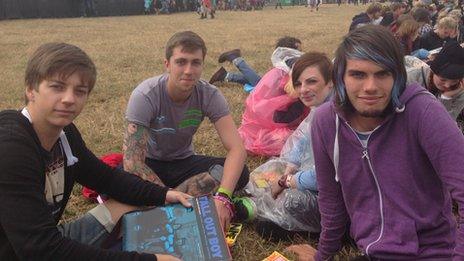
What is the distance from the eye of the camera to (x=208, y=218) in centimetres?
245

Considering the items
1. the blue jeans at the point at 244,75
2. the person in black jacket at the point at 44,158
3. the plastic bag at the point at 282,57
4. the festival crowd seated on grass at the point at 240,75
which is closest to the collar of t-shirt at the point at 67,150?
the person in black jacket at the point at 44,158

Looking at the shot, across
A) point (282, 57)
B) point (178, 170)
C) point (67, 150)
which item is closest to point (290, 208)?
point (178, 170)

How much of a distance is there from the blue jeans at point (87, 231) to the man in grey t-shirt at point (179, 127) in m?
0.69

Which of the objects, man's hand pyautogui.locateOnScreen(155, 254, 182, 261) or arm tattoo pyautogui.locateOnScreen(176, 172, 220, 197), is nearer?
man's hand pyautogui.locateOnScreen(155, 254, 182, 261)

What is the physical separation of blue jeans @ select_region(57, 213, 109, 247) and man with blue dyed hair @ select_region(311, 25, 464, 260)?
3.94 ft

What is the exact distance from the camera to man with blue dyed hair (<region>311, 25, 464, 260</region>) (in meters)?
1.92

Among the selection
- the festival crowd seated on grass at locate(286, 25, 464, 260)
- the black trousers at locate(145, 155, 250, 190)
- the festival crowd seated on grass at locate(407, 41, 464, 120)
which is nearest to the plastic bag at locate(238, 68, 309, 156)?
the black trousers at locate(145, 155, 250, 190)

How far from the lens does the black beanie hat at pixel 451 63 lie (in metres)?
3.84

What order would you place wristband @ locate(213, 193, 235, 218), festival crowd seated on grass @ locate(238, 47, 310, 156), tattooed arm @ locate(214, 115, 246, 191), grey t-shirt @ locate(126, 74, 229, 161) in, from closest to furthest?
wristband @ locate(213, 193, 235, 218) → tattooed arm @ locate(214, 115, 246, 191) → grey t-shirt @ locate(126, 74, 229, 161) → festival crowd seated on grass @ locate(238, 47, 310, 156)

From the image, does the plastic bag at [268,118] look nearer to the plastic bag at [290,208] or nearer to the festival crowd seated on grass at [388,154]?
the plastic bag at [290,208]

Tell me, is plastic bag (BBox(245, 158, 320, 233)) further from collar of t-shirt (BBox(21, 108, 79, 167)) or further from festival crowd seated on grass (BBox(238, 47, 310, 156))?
collar of t-shirt (BBox(21, 108, 79, 167))

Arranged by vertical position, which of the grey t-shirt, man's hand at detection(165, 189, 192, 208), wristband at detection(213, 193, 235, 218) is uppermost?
Answer: the grey t-shirt

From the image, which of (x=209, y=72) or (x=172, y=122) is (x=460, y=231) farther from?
(x=209, y=72)

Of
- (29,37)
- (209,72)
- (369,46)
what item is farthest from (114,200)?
(29,37)
